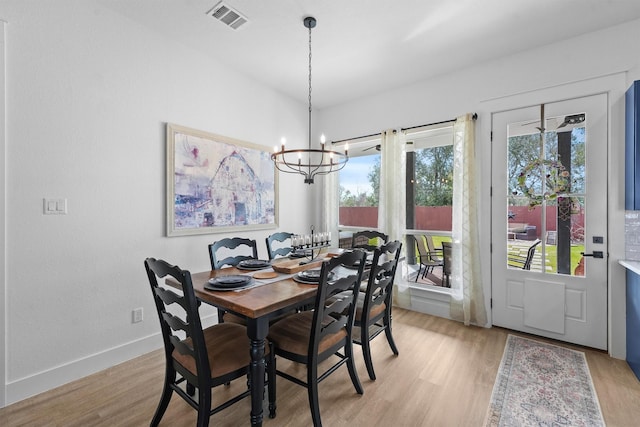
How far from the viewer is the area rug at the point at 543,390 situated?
5.70 ft

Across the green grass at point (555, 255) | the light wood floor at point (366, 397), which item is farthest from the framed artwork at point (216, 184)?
the green grass at point (555, 255)

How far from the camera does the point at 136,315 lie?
2.48 m

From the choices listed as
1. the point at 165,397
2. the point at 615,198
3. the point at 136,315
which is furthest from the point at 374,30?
the point at 136,315

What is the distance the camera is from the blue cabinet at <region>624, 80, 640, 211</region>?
2.19m

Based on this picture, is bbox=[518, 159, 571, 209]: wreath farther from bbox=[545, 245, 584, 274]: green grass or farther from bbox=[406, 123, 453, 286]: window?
bbox=[406, 123, 453, 286]: window

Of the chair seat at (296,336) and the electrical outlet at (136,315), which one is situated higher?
the chair seat at (296,336)

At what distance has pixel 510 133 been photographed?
294 centimetres

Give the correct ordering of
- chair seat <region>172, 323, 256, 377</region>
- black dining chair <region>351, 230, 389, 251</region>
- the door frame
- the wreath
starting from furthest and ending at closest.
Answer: black dining chair <region>351, 230, 389, 251</region> → the wreath → the door frame → chair seat <region>172, 323, 256, 377</region>

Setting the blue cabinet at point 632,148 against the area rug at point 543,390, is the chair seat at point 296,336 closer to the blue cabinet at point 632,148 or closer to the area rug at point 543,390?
the area rug at point 543,390

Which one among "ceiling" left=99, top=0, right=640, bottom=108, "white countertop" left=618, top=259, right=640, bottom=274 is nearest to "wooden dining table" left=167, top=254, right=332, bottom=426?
"ceiling" left=99, top=0, right=640, bottom=108

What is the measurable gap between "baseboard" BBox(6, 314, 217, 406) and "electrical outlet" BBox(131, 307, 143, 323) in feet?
0.57

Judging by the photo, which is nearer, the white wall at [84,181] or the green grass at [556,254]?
the white wall at [84,181]

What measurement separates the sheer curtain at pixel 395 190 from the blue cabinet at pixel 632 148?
1.90 m

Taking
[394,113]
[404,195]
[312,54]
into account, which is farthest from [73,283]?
[394,113]
